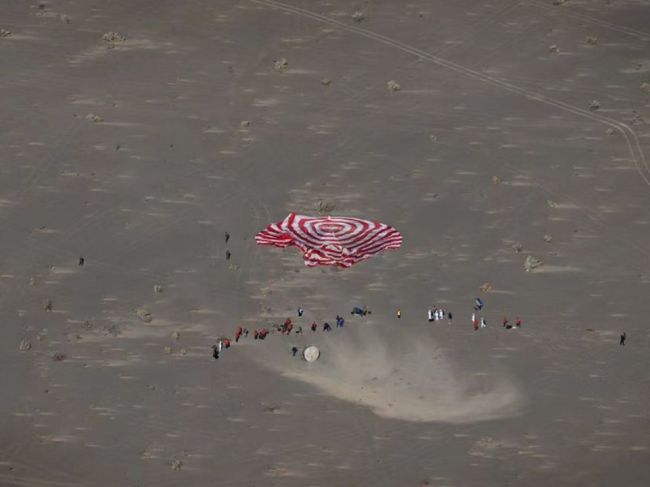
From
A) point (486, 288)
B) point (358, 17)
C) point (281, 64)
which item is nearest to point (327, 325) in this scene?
point (486, 288)

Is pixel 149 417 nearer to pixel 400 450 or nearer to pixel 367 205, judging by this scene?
pixel 400 450

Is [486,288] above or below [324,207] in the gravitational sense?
below

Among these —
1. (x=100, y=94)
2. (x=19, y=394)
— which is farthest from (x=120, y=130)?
(x=19, y=394)

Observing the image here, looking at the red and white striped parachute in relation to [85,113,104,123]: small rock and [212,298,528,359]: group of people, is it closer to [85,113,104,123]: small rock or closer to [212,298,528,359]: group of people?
[212,298,528,359]: group of people

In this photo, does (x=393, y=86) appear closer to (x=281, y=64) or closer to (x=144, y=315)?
(x=281, y=64)

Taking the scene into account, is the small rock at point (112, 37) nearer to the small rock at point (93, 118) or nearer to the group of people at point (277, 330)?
the small rock at point (93, 118)
